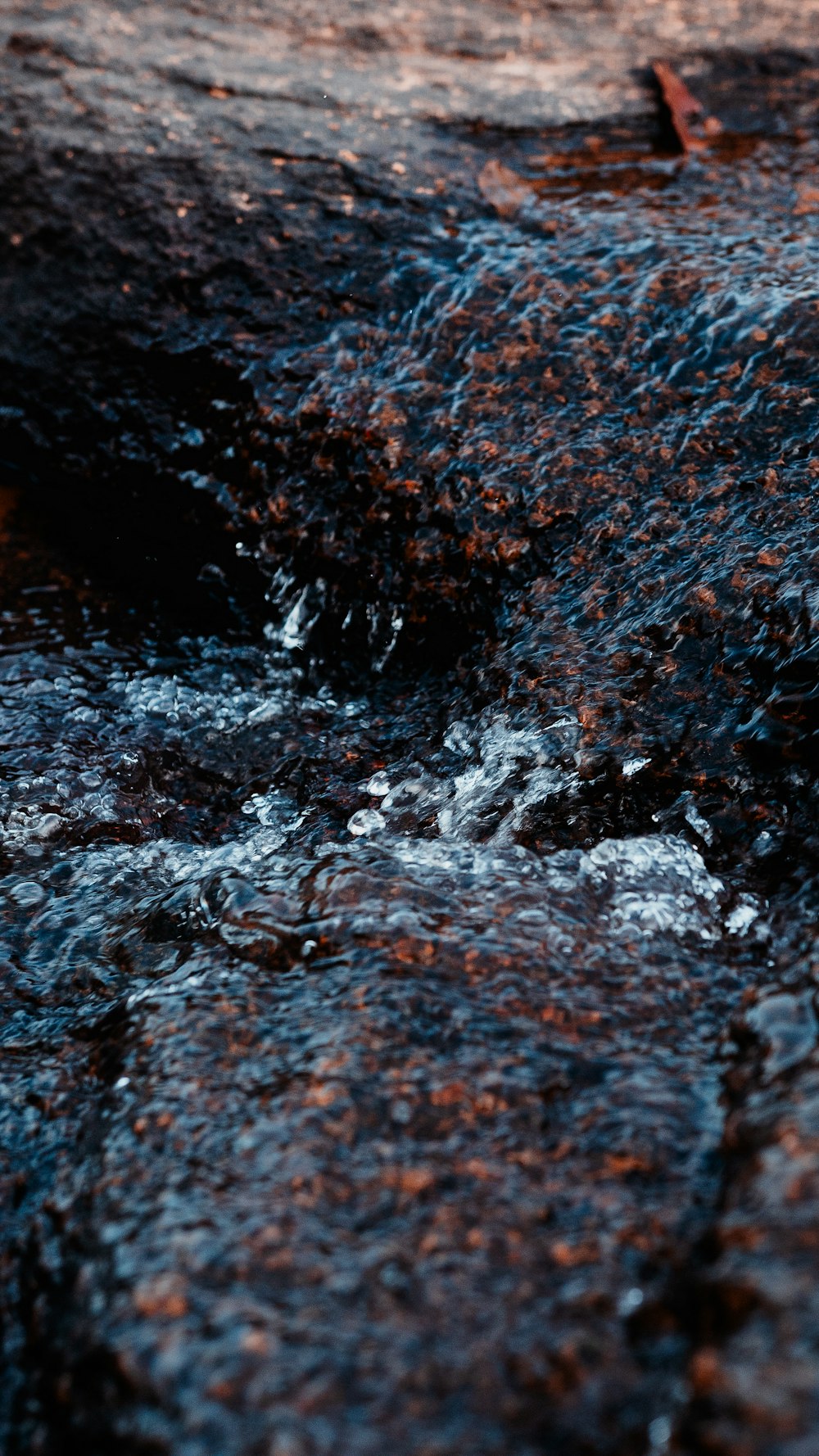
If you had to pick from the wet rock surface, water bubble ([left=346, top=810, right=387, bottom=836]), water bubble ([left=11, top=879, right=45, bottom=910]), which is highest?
the wet rock surface

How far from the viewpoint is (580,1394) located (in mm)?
1162

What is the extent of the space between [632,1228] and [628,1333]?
129mm

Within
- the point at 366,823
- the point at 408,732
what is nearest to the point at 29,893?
the point at 366,823

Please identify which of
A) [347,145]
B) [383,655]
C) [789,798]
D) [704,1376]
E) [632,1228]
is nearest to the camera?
[704,1376]

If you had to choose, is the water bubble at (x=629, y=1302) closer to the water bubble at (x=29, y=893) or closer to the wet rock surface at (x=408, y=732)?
the wet rock surface at (x=408, y=732)

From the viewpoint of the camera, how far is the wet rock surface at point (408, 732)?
1.26m

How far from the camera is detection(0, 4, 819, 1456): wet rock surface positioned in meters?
1.26

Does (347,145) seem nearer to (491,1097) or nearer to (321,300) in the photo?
(321,300)

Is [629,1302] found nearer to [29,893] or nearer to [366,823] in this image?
[366,823]

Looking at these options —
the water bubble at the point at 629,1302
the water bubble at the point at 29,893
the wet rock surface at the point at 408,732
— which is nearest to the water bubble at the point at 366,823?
the wet rock surface at the point at 408,732

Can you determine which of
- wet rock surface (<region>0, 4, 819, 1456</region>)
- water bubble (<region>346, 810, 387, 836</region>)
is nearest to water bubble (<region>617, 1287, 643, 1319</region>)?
wet rock surface (<region>0, 4, 819, 1456</region>)

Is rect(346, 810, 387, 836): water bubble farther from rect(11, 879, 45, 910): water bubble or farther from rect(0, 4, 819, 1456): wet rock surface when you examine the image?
rect(11, 879, 45, 910): water bubble

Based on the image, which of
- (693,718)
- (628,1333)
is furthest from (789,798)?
(628,1333)

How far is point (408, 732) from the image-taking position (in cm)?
262
